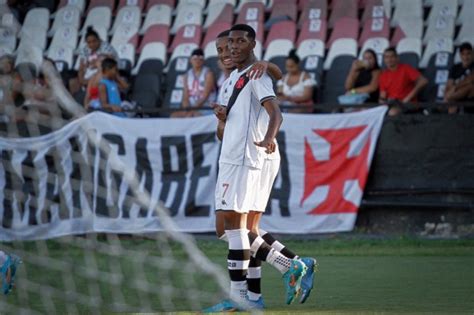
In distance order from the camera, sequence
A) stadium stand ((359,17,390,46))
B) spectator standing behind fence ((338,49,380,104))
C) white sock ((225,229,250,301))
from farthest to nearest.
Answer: stadium stand ((359,17,390,46)) → spectator standing behind fence ((338,49,380,104)) → white sock ((225,229,250,301))

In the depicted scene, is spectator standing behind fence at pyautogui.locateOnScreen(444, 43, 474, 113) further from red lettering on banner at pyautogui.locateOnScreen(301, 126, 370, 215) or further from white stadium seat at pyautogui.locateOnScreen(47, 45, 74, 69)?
white stadium seat at pyautogui.locateOnScreen(47, 45, 74, 69)

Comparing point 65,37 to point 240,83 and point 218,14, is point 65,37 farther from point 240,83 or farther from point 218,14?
point 240,83

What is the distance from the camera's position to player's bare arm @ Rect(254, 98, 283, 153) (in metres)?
8.73

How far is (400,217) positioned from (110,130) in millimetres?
4480

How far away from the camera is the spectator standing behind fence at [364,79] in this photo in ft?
52.9

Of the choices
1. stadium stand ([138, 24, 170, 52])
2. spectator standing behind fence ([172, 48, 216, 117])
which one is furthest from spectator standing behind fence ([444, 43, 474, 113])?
stadium stand ([138, 24, 170, 52])

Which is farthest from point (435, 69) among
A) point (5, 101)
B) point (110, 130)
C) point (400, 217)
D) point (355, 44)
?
point (5, 101)

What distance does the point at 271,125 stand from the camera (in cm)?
877

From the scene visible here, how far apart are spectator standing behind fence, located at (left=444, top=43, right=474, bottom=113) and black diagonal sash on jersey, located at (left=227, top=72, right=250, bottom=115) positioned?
21.9ft

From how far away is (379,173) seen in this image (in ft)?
50.5

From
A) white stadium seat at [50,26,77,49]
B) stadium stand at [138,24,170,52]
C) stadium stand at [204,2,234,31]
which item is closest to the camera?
stadium stand at [204,2,234,31]

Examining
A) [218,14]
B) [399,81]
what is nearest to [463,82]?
[399,81]

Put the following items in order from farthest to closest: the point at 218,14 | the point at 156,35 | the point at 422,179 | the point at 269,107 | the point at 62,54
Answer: the point at 62,54
the point at 156,35
the point at 218,14
the point at 422,179
the point at 269,107

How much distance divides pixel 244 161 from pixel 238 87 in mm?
635
